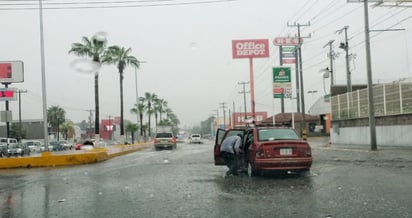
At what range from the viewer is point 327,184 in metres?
12.3

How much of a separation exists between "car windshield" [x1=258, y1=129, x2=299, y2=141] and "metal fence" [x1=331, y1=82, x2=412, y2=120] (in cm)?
1566

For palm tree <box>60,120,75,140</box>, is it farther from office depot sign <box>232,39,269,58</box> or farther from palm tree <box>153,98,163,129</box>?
office depot sign <box>232,39,269,58</box>

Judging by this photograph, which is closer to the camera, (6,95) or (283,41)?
(6,95)

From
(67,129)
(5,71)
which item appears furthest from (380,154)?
(67,129)

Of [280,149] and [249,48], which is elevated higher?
[249,48]

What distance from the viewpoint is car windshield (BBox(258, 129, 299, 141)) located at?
1448 cm

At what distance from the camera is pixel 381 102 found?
104 feet

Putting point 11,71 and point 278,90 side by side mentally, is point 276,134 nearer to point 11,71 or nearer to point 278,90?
point 11,71

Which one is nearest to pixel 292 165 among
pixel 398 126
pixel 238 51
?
pixel 398 126

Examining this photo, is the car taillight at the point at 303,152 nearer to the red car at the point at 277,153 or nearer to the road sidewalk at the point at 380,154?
the red car at the point at 277,153

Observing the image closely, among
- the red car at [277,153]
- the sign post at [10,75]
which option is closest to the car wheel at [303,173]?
the red car at [277,153]

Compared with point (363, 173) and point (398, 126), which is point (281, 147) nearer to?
point (363, 173)

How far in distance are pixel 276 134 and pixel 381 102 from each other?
19368 mm

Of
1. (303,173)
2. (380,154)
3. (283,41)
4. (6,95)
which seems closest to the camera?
(303,173)
